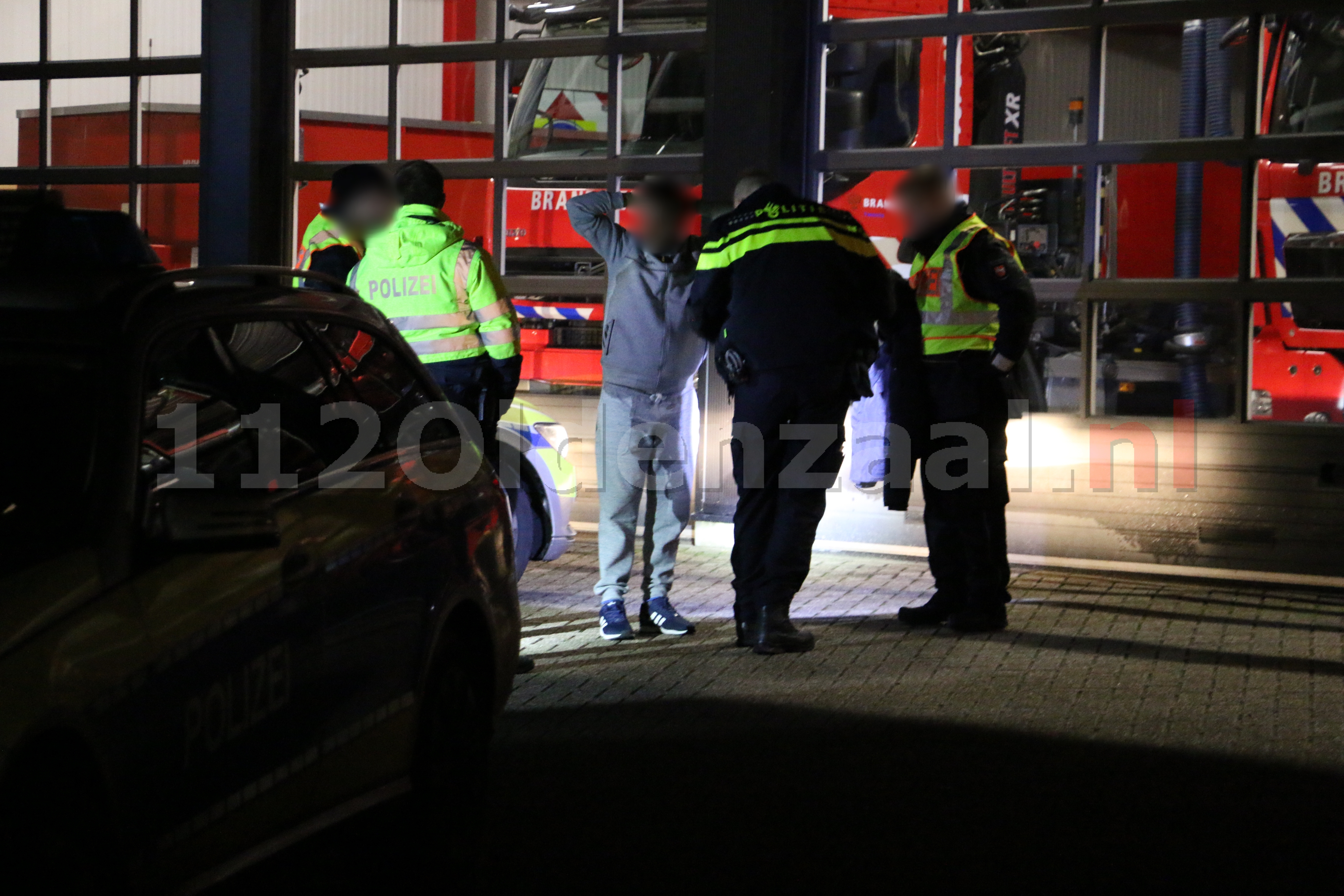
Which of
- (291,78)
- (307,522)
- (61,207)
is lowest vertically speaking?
(307,522)

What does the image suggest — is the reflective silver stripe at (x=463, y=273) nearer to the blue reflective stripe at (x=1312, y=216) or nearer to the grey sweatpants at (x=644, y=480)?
→ the grey sweatpants at (x=644, y=480)

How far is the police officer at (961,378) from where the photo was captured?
7785mm

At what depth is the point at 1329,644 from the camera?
25.2ft

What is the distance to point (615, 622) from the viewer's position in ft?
24.9

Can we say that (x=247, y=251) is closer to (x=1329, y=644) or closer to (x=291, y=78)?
(x=291, y=78)

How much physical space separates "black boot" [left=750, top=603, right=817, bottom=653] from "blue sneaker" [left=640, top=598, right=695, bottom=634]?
0.47m

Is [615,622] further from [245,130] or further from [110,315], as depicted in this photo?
[245,130]

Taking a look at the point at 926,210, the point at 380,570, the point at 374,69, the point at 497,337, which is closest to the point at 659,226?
the point at 497,337

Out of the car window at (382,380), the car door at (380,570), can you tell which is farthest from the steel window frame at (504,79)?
the car door at (380,570)

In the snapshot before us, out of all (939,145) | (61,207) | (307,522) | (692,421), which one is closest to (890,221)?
(939,145)

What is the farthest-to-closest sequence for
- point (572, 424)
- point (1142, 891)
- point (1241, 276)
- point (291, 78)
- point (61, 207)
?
point (291, 78) < point (572, 424) < point (1241, 276) < point (61, 207) < point (1142, 891)

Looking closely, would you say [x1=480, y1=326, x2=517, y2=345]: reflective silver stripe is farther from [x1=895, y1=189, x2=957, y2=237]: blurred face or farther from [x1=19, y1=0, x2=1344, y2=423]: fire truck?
[x1=19, y1=0, x2=1344, y2=423]: fire truck

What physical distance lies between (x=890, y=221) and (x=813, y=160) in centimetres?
60

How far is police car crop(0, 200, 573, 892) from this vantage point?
2.99 meters
